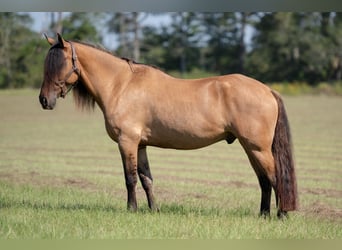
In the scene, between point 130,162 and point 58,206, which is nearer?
point 130,162

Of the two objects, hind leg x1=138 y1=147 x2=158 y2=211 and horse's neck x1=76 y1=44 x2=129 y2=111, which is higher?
horse's neck x1=76 y1=44 x2=129 y2=111

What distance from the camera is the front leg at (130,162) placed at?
6746mm

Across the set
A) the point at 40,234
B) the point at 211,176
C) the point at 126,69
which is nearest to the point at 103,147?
the point at 211,176

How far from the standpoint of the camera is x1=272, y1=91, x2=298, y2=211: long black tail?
21.4ft

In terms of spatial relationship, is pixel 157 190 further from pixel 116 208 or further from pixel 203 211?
pixel 203 211

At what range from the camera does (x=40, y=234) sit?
5594mm

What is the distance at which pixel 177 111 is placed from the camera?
6.75 m

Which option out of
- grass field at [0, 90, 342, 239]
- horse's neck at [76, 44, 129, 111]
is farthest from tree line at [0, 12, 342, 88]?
horse's neck at [76, 44, 129, 111]

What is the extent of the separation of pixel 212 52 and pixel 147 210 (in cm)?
3312

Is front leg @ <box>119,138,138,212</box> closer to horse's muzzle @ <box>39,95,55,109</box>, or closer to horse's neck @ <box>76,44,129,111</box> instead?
horse's neck @ <box>76,44,129,111</box>

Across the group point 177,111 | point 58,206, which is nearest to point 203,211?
point 177,111

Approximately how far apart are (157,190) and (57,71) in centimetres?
356

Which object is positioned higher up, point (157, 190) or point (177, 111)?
point (177, 111)

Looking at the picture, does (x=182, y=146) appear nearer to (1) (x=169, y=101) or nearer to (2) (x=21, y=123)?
(1) (x=169, y=101)
